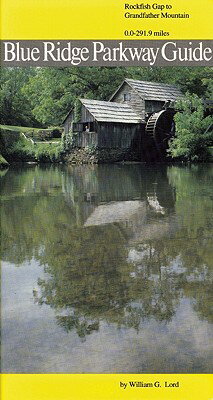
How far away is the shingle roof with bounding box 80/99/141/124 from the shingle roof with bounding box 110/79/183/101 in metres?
1.54

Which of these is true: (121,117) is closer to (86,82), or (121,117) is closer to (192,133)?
(192,133)

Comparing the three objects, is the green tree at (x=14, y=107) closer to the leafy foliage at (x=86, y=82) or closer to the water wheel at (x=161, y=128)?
the leafy foliage at (x=86, y=82)

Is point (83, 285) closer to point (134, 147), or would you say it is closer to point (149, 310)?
point (149, 310)

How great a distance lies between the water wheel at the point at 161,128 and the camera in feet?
107

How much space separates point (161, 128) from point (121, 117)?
3155 millimetres

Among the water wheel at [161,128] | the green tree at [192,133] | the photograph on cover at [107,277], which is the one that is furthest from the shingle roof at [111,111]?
the photograph on cover at [107,277]

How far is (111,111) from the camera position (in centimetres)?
3234

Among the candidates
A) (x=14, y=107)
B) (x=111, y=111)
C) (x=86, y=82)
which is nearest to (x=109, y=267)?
(x=111, y=111)

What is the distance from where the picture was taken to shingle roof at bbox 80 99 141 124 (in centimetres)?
3102

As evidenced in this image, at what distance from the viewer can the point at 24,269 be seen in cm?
600

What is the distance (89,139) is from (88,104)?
8.10 feet

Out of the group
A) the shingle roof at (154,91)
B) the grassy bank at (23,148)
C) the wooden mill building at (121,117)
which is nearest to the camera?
the wooden mill building at (121,117)

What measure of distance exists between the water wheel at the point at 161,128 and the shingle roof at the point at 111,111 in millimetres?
1434
